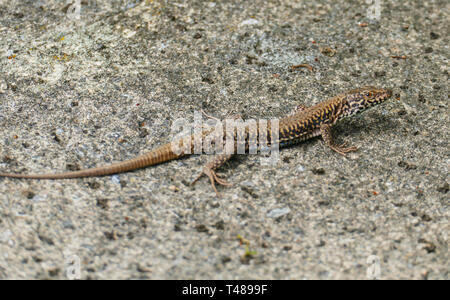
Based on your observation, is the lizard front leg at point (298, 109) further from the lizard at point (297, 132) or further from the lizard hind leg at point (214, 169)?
the lizard hind leg at point (214, 169)

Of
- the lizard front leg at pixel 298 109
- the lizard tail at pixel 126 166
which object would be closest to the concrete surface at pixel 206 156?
the lizard tail at pixel 126 166

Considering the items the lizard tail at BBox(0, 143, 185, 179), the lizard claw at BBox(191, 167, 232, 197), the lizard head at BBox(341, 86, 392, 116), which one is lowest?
the lizard claw at BBox(191, 167, 232, 197)

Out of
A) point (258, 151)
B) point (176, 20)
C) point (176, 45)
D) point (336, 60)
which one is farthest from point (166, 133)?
point (336, 60)

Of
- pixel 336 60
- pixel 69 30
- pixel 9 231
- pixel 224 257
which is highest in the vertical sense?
pixel 69 30

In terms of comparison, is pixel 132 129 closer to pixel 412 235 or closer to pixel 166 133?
pixel 166 133

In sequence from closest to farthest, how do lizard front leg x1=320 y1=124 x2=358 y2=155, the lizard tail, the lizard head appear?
the lizard tail < lizard front leg x1=320 y1=124 x2=358 y2=155 < the lizard head

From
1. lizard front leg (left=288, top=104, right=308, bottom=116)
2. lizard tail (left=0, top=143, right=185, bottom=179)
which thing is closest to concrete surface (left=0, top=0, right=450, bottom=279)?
lizard tail (left=0, top=143, right=185, bottom=179)

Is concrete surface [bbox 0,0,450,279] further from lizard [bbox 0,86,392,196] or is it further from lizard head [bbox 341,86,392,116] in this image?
lizard head [bbox 341,86,392,116]
